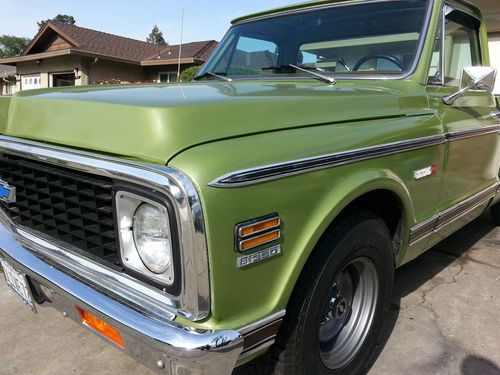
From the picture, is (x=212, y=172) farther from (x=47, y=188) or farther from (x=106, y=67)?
(x=106, y=67)

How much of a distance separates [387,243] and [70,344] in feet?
5.88

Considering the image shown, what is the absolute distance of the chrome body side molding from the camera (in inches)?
52.5

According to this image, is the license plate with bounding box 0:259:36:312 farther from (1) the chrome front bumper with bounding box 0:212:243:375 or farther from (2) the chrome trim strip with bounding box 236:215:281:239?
(2) the chrome trim strip with bounding box 236:215:281:239

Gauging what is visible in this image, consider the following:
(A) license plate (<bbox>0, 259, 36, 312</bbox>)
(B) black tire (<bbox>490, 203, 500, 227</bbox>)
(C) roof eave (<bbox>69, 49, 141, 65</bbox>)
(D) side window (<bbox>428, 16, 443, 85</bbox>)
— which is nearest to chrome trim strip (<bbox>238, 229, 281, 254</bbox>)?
(A) license plate (<bbox>0, 259, 36, 312</bbox>)

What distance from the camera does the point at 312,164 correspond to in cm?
157

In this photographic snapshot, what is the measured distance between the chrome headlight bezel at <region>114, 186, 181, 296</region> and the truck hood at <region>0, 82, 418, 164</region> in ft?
0.39

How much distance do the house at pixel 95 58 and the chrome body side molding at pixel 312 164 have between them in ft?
50.9

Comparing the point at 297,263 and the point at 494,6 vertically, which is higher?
the point at 494,6

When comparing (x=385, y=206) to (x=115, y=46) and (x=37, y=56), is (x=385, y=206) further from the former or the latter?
(x=37, y=56)

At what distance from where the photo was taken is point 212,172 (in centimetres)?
130

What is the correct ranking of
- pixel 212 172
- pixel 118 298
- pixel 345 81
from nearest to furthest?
pixel 212 172
pixel 118 298
pixel 345 81

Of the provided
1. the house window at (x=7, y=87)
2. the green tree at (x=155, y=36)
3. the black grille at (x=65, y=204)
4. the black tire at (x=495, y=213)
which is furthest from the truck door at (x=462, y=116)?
the green tree at (x=155, y=36)

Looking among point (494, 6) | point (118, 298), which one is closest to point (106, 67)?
point (494, 6)

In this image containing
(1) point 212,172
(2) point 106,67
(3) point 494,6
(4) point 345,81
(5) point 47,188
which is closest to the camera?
(1) point 212,172
